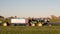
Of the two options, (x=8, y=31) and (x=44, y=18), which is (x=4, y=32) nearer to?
(x=8, y=31)

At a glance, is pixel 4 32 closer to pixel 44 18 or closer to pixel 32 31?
pixel 32 31

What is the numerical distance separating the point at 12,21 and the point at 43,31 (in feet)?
42.5

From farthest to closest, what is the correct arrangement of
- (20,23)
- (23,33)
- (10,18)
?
(10,18), (20,23), (23,33)

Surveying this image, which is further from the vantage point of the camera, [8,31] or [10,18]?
[10,18]

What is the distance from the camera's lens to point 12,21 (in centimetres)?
2533

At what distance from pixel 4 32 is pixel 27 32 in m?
1.59

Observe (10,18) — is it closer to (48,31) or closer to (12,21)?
(12,21)

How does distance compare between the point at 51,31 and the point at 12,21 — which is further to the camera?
the point at 12,21

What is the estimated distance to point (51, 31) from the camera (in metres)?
13.1

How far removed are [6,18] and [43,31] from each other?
50.2 ft

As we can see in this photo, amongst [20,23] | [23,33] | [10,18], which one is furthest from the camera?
[10,18]

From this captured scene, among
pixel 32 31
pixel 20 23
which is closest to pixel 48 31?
pixel 32 31

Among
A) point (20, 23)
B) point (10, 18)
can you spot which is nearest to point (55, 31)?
point (20, 23)

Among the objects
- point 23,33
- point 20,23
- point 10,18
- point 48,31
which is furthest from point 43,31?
point 10,18
